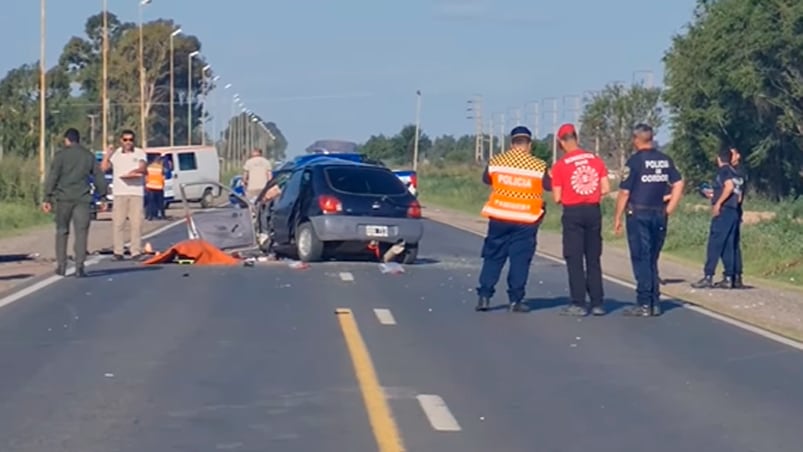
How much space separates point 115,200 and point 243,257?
7.23ft

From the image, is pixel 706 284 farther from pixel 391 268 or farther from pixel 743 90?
pixel 743 90

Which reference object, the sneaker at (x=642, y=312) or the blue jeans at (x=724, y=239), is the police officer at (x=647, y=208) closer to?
the sneaker at (x=642, y=312)

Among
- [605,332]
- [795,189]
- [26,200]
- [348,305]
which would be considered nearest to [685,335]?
[605,332]

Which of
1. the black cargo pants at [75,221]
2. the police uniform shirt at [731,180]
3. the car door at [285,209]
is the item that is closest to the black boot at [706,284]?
the police uniform shirt at [731,180]

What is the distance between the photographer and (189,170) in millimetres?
55406

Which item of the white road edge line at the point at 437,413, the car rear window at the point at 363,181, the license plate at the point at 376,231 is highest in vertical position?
the car rear window at the point at 363,181

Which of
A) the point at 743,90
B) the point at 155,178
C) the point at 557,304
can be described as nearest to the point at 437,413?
the point at 557,304

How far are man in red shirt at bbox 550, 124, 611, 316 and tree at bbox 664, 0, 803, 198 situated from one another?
44.5 m

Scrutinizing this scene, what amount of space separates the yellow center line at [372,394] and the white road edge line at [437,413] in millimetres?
244

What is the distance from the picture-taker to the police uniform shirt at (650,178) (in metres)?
17.2

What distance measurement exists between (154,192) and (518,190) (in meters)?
27.7

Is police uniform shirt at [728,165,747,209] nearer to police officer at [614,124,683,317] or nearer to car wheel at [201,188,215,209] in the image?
police officer at [614,124,683,317]

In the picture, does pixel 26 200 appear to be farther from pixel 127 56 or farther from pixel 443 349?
pixel 127 56

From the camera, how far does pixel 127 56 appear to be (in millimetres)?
98812
